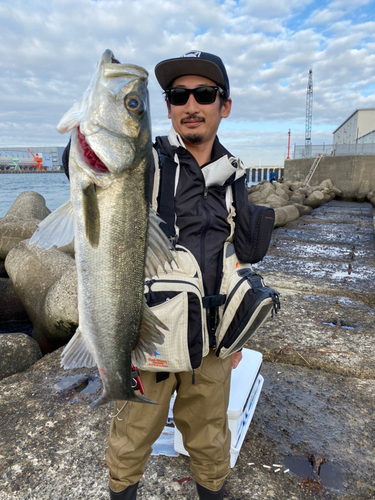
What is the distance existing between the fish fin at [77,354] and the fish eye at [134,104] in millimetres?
1236

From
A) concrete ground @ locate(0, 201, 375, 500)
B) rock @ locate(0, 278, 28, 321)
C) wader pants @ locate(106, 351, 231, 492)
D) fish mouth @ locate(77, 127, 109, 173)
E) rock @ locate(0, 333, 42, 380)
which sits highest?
fish mouth @ locate(77, 127, 109, 173)

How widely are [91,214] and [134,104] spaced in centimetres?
58

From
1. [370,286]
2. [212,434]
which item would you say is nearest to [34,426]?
[212,434]

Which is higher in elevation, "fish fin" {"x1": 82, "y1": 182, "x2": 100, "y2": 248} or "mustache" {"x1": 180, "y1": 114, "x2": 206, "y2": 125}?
"mustache" {"x1": 180, "y1": 114, "x2": 206, "y2": 125}

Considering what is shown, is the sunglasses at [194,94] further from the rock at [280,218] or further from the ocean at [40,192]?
the ocean at [40,192]

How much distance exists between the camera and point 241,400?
2.74 metres

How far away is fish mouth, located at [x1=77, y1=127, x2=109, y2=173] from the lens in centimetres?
167

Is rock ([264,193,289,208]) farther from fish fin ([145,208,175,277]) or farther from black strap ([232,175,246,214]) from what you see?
fish fin ([145,208,175,277])

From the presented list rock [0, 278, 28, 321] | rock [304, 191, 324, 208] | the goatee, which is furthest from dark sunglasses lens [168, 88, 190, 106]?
rock [304, 191, 324, 208]

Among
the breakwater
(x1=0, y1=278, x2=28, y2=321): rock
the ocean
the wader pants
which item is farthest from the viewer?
the ocean

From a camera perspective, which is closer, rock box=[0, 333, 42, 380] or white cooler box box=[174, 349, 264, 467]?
white cooler box box=[174, 349, 264, 467]

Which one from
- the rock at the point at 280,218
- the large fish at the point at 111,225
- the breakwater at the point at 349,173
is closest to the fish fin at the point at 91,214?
the large fish at the point at 111,225

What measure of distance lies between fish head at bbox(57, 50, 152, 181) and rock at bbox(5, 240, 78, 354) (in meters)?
3.18

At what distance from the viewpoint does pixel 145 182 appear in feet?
5.91
